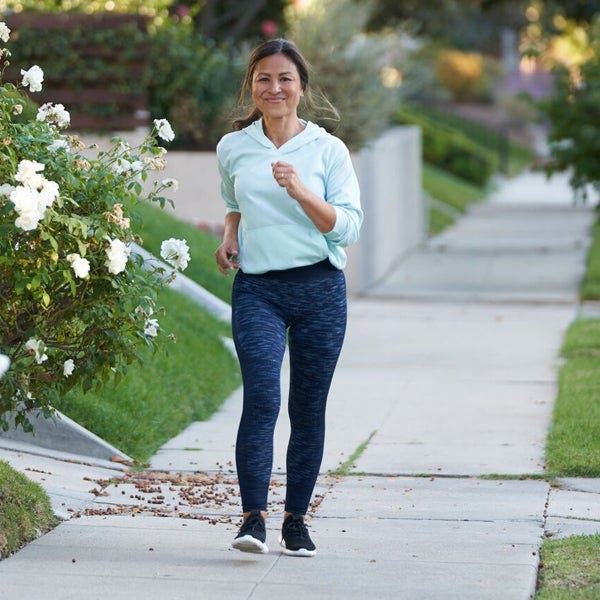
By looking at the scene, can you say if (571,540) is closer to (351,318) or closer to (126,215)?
(126,215)

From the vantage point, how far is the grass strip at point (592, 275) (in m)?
14.5

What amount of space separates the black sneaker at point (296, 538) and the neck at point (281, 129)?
1325mm

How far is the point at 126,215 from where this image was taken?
5.47m

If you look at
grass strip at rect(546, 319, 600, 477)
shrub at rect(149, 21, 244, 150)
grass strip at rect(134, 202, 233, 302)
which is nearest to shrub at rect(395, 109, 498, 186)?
shrub at rect(149, 21, 244, 150)

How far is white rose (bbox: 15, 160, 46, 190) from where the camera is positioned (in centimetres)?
486

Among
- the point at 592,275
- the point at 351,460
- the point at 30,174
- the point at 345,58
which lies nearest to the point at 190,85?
the point at 345,58

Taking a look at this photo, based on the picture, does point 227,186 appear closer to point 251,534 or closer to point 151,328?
point 151,328

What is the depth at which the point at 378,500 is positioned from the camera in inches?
255

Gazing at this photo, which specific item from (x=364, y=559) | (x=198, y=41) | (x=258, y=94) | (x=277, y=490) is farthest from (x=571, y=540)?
(x=198, y=41)

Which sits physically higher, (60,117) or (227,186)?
(60,117)

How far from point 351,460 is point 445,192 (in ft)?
65.1

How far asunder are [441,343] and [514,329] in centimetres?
108

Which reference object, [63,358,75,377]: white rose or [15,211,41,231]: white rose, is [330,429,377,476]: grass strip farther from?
[15,211,41,231]: white rose

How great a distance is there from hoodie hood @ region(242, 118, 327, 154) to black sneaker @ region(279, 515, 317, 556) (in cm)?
130
